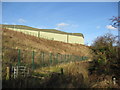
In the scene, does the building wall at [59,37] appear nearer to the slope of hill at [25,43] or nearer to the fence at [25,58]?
the slope of hill at [25,43]

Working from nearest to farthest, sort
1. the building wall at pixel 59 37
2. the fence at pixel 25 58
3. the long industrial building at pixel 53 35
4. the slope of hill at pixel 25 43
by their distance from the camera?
the fence at pixel 25 58, the slope of hill at pixel 25 43, the long industrial building at pixel 53 35, the building wall at pixel 59 37

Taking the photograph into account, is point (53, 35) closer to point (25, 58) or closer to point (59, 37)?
point (59, 37)

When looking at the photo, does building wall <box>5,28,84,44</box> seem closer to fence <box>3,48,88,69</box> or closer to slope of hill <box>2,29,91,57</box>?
slope of hill <box>2,29,91,57</box>

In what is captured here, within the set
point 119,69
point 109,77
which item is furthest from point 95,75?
point 119,69

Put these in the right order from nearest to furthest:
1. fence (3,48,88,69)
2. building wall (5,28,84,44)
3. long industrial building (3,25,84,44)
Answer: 1. fence (3,48,88,69)
2. long industrial building (3,25,84,44)
3. building wall (5,28,84,44)

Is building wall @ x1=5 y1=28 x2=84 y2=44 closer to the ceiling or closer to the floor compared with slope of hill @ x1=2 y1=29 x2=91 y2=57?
closer to the ceiling

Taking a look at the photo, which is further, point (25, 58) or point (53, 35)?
point (53, 35)

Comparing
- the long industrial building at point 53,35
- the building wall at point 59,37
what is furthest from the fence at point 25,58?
the building wall at point 59,37

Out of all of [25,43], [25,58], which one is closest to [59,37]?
[25,43]

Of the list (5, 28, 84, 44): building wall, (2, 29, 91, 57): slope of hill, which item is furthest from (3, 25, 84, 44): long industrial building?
(2, 29, 91, 57): slope of hill

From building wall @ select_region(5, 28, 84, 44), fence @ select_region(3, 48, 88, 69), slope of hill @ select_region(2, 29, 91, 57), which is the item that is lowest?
fence @ select_region(3, 48, 88, 69)

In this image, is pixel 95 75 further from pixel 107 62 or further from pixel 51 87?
pixel 51 87

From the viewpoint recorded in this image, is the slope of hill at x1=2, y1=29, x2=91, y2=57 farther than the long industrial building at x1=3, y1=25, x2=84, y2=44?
No

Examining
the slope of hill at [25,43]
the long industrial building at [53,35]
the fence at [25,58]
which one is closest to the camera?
the fence at [25,58]
